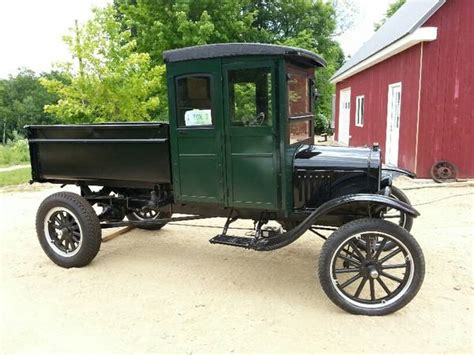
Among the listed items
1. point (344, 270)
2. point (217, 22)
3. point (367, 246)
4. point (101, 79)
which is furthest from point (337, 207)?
point (217, 22)

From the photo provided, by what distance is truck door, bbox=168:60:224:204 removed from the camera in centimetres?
419

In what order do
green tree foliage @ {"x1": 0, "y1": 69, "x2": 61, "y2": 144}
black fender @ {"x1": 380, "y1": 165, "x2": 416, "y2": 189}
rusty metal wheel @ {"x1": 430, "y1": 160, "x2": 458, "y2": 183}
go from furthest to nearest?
1. green tree foliage @ {"x1": 0, "y1": 69, "x2": 61, "y2": 144}
2. rusty metal wheel @ {"x1": 430, "y1": 160, "x2": 458, "y2": 183}
3. black fender @ {"x1": 380, "y1": 165, "x2": 416, "y2": 189}

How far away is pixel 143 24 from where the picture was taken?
20.9 metres

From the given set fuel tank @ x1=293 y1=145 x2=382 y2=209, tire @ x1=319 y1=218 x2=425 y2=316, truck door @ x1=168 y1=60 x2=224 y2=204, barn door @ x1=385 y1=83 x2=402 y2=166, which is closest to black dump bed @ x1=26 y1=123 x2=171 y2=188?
truck door @ x1=168 y1=60 x2=224 y2=204

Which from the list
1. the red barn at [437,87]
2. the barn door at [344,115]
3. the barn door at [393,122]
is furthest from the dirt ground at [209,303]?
the barn door at [344,115]

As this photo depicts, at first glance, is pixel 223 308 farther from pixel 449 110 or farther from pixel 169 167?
pixel 449 110

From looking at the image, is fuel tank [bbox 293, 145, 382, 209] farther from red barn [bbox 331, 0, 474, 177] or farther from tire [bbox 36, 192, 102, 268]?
red barn [bbox 331, 0, 474, 177]

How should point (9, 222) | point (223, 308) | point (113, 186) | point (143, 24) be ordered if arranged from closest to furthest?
point (223, 308) < point (113, 186) < point (9, 222) < point (143, 24)

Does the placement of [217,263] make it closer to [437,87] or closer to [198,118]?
[198,118]

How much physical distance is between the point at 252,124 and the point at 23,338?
2.69m

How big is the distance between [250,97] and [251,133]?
355 mm

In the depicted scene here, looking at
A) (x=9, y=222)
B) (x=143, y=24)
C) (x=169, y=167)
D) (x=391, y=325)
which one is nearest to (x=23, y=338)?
(x=169, y=167)

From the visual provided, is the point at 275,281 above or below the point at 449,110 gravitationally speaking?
below

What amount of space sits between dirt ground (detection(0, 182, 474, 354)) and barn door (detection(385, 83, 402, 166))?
5.84m
